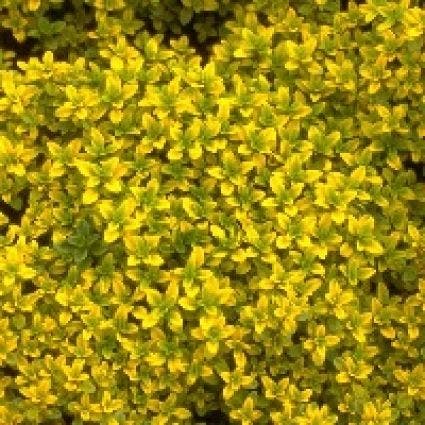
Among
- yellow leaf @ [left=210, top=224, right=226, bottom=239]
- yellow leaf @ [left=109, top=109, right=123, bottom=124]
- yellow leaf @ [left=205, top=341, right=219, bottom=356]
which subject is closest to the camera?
yellow leaf @ [left=205, top=341, right=219, bottom=356]

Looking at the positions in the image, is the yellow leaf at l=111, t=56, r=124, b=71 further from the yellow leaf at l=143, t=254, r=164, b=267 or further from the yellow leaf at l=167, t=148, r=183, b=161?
the yellow leaf at l=143, t=254, r=164, b=267

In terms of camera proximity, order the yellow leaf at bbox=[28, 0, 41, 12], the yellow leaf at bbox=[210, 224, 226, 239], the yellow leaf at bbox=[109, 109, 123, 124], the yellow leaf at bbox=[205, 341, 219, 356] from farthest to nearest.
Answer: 1. the yellow leaf at bbox=[28, 0, 41, 12]
2. the yellow leaf at bbox=[109, 109, 123, 124]
3. the yellow leaf at bbox=[210, 224, 226, 239]
4. the yellow leaf at bbox=[205, 341, 219, 356]

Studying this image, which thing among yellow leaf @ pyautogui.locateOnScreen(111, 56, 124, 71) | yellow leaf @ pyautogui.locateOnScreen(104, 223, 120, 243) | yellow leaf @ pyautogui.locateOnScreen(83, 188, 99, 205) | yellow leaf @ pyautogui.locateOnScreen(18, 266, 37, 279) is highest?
yellow leaf @ pyautogui.locateOnScreen(111, 56, 124, 71)

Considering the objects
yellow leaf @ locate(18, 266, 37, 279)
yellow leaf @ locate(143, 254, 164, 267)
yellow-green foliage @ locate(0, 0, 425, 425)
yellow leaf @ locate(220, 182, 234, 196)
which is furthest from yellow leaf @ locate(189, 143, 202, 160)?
yellow leaf @ locate(18, 266, 37, 279)

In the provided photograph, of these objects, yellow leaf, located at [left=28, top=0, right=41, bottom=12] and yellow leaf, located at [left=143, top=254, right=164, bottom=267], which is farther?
yellow leaf, located at [left=28, top=0, right=41, bottom=12]

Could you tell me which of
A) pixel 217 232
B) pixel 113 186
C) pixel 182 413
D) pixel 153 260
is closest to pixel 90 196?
pixel 113 186

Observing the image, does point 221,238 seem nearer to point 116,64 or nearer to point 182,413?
point 182,413

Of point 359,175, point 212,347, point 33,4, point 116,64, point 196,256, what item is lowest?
point 212,347

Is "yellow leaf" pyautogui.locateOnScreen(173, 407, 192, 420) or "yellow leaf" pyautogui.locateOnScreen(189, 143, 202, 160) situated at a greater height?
"yellow leaf" pyautogui.locateOnScreen(189, 143, 202, 160)
